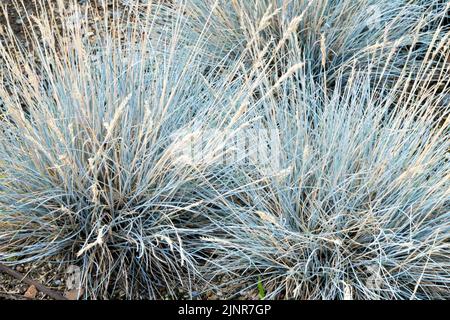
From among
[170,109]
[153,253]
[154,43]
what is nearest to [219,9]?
[154,43]

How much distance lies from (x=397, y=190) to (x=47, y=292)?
1474 millimetres

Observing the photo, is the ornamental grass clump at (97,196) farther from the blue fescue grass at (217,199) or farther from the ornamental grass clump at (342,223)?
the ornamental grass clump at (342,223)

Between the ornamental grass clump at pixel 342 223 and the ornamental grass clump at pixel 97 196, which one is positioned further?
the ornamental grass clump at pixel 97 196

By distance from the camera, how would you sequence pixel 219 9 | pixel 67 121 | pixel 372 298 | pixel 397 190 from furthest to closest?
pixel 219 9, pixel 67 121, pixel 397 190, pixel 372 298

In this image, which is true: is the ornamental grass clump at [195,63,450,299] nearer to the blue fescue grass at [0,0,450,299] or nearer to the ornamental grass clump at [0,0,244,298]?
the blue fescue grass at [0,0,450,299]

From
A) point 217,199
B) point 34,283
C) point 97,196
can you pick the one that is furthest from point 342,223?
point 34,283

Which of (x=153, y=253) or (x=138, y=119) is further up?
(x=138, y=119)

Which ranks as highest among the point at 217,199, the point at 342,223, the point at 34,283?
the point at 217,199

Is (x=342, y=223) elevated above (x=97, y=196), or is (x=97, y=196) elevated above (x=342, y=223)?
(x=97, y=196)

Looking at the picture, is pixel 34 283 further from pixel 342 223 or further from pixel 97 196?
pixel 342 223

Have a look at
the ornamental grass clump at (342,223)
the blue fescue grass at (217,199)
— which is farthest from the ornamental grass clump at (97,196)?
the ornamental grass clump at (342,223)

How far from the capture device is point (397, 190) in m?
2.55
